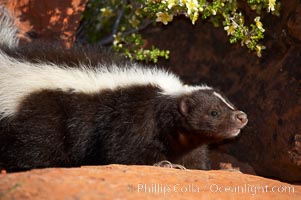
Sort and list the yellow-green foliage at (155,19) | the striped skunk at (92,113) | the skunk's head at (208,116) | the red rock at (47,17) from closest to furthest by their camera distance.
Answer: the striped skunk at (92,113)
the skunk's head at (208,116)
the yellow-green foliage at (155,19)
the red rock at (47,17)

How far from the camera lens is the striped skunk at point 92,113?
221 inches

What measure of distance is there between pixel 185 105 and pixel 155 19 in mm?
2034

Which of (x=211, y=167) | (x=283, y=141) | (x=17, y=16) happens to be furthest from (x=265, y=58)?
(x=17, y=16)

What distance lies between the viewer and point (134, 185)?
4184 mm

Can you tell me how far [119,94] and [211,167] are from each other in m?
2.14

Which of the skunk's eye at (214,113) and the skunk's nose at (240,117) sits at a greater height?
the skunk's nose at (240,117)

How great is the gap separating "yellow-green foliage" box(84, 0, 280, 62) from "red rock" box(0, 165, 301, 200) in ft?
6.77

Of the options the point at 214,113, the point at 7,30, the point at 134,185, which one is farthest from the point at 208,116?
the point at 7,30

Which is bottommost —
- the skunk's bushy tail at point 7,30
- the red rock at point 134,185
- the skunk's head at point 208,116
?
the red rock at point 134,185

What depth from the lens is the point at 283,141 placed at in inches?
261

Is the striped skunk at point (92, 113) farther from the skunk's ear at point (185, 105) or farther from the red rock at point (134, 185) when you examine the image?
the red rock at point (134, 185)

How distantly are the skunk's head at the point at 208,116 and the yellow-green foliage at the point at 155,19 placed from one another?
961 millimetres

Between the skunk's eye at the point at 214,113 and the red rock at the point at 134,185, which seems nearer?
the red rock at the point at 134,185

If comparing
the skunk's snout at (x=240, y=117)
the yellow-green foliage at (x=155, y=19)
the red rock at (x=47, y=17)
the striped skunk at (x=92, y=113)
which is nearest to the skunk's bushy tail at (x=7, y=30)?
the striped skunk at (x=92, y=113)
